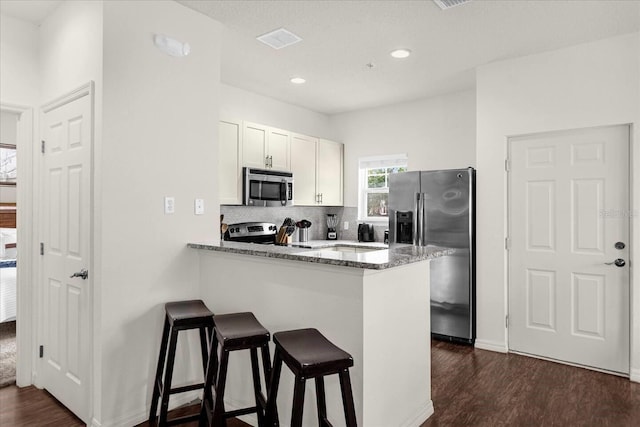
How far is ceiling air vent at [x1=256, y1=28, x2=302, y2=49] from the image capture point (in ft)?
9.86

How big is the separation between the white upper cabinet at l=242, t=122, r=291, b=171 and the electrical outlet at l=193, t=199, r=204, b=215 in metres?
1.41

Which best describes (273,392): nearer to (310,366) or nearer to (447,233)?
(310,366)

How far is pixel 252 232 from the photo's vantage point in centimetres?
450

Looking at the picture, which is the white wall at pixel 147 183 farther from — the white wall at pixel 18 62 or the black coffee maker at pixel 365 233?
the black coffee maker at pixel 365 233

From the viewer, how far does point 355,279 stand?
192 centimetres

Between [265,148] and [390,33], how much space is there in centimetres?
185

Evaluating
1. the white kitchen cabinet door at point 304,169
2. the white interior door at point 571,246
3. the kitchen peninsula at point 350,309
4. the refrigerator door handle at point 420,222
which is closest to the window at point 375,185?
the white kitchen cabinet door at point 304,169

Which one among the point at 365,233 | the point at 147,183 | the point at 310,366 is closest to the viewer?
the point at 310,366

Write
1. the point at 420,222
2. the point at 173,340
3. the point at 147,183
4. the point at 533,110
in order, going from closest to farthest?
the point at 173,340, the point at 147,183, the point at 533,110, the point at 420,222

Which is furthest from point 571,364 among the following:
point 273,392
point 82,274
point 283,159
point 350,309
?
point 82,274

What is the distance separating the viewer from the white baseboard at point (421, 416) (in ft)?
7.45

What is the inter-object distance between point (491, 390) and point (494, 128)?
7.33ft

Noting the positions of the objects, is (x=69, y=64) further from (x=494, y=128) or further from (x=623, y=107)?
(x=623, y=107)

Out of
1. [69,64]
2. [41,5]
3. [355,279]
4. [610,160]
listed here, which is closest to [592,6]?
[610,160]
